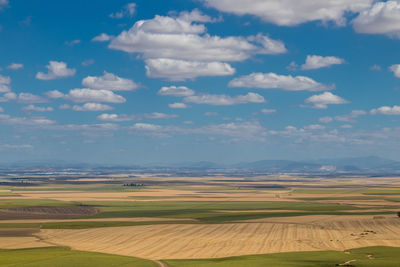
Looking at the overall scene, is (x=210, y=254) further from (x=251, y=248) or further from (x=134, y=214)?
(x=134, y=214)

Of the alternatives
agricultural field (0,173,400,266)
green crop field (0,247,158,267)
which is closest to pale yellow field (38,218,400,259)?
agricultural field (0,173,400,266)

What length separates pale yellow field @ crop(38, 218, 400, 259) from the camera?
7644 centimetres

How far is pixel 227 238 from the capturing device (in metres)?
88.6

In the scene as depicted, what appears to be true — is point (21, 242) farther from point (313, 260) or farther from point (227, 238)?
point (313, 260)

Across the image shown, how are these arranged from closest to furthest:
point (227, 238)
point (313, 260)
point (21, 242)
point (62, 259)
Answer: point (313, 260), point (62, 259), point (21, 242), point (227, 238)

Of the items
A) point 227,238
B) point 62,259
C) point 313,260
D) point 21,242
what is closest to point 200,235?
point 227,238

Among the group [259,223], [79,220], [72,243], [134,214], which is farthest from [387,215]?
[72,243]

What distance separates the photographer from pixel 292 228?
102 meters

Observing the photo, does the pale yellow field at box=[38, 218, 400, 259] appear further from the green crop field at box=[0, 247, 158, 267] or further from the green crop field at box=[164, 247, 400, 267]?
the green crop field at box=[164, 247, 400, 267]

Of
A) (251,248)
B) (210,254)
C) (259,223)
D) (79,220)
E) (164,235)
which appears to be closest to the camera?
(210,254)

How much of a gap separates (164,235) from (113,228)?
1422 cm

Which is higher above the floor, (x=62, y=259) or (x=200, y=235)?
(x=62, y=259)

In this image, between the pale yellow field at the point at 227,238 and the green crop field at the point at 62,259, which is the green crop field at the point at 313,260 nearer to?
the green crop field at the point at 62,259

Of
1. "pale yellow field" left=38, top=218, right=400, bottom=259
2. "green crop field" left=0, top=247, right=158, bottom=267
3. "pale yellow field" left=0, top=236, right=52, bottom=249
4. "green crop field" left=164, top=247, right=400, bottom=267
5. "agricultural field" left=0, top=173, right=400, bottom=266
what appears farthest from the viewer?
"pale yellow field" left=0, top=236, right=52, bottom=249
